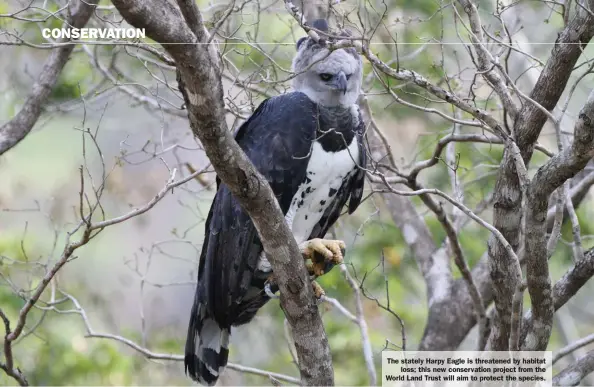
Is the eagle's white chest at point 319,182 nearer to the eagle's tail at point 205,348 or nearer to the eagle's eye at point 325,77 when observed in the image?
the eagle's eye at point 325,77

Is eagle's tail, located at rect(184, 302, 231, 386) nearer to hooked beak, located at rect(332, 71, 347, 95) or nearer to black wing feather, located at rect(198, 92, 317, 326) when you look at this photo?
black wing feather, located at rect(198, 92, 317, 326)

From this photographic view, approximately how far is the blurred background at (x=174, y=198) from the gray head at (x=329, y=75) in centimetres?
20

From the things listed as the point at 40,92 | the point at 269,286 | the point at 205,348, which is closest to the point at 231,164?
the point at 269,286

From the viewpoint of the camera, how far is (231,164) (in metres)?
2.23

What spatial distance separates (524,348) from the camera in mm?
2814

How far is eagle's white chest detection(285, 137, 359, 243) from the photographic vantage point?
328cm

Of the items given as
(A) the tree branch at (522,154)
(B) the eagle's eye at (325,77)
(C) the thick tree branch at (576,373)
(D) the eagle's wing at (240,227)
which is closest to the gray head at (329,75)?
(B) the eagle's eye at (325,77)

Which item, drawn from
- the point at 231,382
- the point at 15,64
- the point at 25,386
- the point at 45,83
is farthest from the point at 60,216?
the point at 25,386

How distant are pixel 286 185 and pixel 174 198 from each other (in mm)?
3689

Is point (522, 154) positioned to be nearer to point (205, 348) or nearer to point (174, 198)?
point (205, 348)

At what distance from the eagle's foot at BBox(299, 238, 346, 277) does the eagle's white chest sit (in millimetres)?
239

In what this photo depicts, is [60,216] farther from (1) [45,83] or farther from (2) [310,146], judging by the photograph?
(2) [310,146]

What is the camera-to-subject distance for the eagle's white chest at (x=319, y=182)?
10.7 ft

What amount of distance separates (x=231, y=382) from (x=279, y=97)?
109 inches
